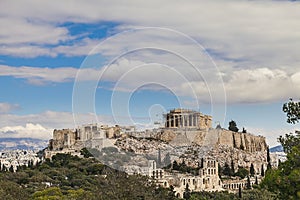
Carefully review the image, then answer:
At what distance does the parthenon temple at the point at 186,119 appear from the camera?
2922 inches

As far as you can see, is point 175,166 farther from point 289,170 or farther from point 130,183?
point 289,170

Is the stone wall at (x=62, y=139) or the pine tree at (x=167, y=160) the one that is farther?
the stone wall at (x=62, y=139)

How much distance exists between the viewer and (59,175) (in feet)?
153

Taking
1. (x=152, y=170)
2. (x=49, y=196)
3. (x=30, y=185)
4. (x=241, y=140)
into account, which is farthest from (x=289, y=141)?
(x=241, y=140)

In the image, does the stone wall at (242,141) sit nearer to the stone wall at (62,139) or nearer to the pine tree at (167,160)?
the pine tree at (167,160)

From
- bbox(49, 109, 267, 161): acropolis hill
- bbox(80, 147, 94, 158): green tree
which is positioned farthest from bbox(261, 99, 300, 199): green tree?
bbox(49, 109, 267, 161): acropolis hill

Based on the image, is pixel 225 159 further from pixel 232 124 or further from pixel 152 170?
pixel 152 170

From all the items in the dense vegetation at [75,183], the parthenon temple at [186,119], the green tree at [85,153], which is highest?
the parthenon temple at [186,119]

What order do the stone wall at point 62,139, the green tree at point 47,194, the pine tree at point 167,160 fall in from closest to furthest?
the green tree at point 47,194
the pine tree at point 167,160
the stone wall at point 62,139

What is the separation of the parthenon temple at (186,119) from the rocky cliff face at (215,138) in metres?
1.13

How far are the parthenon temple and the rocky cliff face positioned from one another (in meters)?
1.13

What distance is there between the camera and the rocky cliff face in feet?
255

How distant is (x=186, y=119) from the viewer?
250 feet

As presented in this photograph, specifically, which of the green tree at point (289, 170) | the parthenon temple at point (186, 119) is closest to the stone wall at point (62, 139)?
the parthenon temple at point (186, 119)
